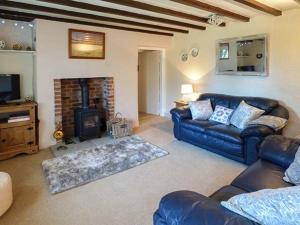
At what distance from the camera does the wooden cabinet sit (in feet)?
11.8

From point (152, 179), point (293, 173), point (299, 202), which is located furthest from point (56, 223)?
point (293, 173)

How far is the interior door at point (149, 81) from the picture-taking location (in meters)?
6.59

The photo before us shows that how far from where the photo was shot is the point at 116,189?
2826 mm

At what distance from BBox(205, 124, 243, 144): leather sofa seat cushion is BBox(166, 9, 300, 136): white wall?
1.10 meters

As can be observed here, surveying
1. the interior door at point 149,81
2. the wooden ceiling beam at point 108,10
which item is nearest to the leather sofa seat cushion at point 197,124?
the wooden ceiling beam at point 108,10

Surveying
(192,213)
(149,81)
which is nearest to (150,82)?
(149,81)

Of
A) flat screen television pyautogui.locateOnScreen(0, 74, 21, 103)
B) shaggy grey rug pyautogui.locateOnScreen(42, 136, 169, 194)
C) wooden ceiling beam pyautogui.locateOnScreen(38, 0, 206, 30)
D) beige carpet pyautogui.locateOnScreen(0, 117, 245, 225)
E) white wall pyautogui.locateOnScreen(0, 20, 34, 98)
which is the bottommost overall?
beige carpet pyautogui.locateOnScreen(0, 117, 245, 225)

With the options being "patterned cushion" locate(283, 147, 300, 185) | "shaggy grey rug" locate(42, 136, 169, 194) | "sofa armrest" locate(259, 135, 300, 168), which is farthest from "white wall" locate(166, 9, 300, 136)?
"patterned cushion" locate(283, 147, 300, 185)

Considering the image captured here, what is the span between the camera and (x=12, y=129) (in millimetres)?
3662

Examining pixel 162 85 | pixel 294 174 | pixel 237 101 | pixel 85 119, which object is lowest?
pixel 294 174

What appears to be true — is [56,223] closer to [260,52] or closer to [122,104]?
[122,104]

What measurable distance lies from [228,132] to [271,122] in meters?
0.64

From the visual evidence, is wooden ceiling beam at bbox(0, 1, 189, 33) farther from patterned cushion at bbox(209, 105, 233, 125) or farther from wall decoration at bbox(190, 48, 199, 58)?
patterned cushion at bbox(209, 105, 233, 125)

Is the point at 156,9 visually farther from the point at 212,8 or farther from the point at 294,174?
the point at 294,174
